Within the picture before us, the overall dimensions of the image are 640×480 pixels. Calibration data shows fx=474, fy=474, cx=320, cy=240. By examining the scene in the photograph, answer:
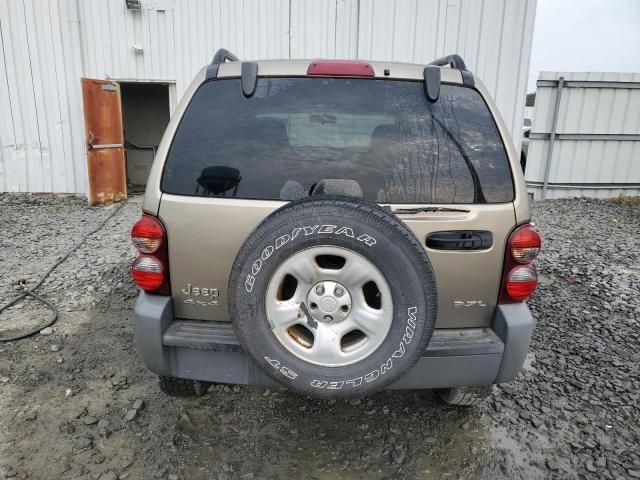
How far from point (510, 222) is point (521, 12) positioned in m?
8.00

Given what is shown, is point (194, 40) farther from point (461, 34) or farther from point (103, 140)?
point (461, 34)

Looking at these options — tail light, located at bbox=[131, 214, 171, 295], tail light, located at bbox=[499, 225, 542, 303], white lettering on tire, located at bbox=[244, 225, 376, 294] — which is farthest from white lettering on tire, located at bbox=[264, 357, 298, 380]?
tail light, located at bbox=[499, 225, 542, 303]

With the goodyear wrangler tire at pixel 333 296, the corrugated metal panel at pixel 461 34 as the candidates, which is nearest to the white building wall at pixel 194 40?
the corrugated metal panel at pixel 461 34

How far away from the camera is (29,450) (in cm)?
250

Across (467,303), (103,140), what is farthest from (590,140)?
(103,140)

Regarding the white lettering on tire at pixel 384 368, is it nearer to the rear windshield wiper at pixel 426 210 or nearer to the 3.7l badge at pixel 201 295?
the rear windshield wiper at pixel 426 210

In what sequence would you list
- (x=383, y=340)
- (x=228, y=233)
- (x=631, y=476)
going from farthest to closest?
(x=631, y=476) → (x=228, y=233) → (x=383, y=340)

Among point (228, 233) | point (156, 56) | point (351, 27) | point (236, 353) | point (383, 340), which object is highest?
point (351, 27)

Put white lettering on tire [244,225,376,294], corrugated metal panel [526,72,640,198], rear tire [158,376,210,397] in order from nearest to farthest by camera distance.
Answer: white lettering on tire [244,225,376,294], rear tire [158,376,210,397], corrugated metal panel [526,72,640,198]

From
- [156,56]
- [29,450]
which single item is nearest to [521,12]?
[156,56]

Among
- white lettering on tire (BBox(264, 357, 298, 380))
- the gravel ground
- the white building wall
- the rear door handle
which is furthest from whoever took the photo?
the white building wall

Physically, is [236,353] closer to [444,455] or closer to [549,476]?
[444,455]

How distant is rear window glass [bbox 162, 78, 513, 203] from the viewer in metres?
2.20

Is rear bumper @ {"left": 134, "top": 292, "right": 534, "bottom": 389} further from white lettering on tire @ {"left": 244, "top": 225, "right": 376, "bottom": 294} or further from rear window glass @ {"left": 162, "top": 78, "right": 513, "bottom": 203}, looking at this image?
rear window glass @ {"left": 162, "top": 78, "right": 513, "bottom": 203}
